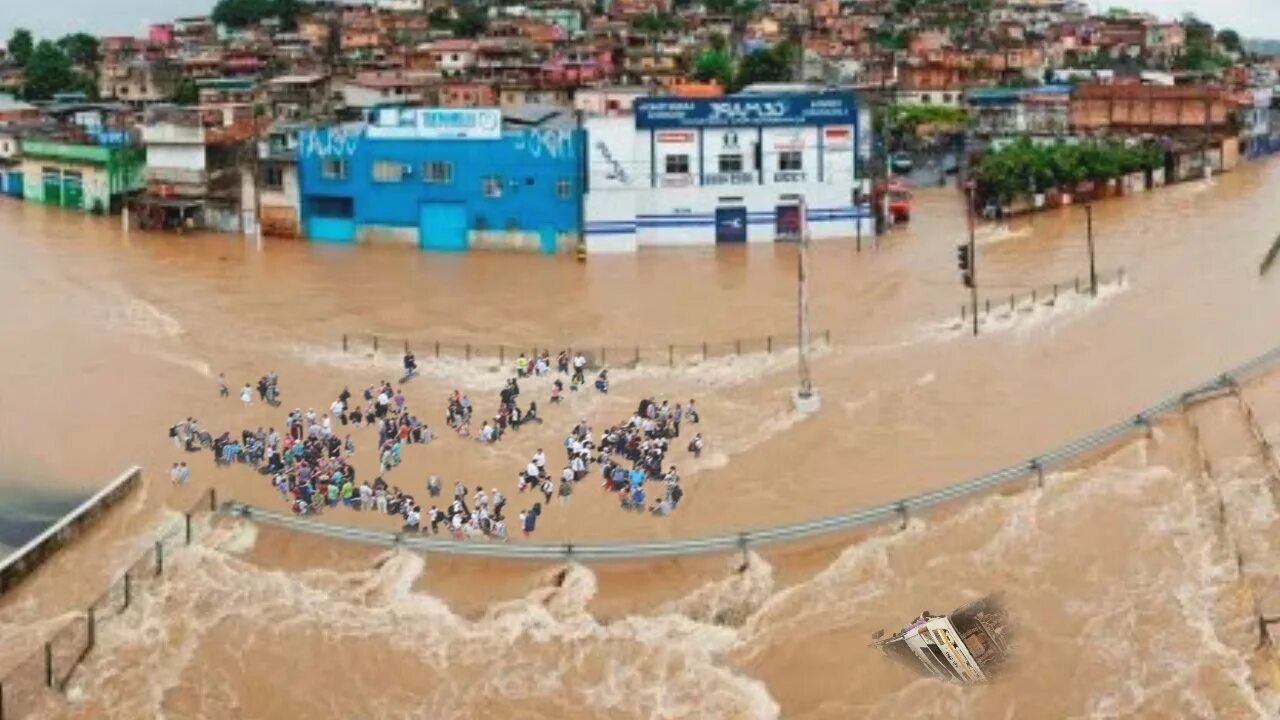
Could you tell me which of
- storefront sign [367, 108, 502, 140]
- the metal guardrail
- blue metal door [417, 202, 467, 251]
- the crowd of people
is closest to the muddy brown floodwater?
the metal guardrail

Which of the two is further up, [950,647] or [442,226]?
[442,226]

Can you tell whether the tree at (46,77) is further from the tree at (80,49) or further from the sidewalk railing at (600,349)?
the sidewalk railing at (600,349)

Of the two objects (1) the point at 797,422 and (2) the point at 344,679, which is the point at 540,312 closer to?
(1) the point at 797,422

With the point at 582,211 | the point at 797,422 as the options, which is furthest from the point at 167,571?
the point at 582,211

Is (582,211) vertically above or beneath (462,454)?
above

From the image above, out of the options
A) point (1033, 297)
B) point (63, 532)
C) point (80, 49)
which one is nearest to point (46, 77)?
point (80, 49)

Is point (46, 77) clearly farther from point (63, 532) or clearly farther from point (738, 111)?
point (63, 532)

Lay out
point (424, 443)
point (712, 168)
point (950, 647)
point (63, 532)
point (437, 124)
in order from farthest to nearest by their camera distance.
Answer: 1. point (437, 124)
2. point (712, 168)
3. point (424, 443)
4. point (63, 532)
5. point (950, 647)

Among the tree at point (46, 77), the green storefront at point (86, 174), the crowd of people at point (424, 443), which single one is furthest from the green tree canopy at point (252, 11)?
the crowd of people at point (424, 443)
